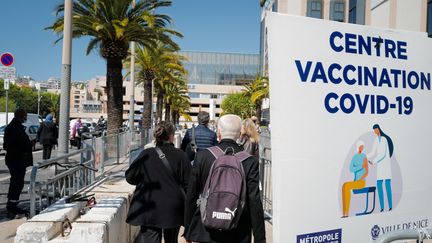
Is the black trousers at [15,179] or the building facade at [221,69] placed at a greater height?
the building facade at [221,69]

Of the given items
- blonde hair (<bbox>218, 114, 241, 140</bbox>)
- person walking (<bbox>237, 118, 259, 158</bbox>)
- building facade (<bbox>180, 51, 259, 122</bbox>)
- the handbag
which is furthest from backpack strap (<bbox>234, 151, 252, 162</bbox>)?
building facade (<bbox>180, 51, 259, 122</bbox>)

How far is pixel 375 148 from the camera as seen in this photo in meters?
2.38

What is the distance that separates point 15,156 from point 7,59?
7.70 metres

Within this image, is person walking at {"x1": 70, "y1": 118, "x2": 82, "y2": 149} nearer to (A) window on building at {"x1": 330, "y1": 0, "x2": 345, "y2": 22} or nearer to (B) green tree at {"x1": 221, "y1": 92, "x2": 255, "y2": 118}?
(A) window on building at {"x1": 330, "y1": 0, "x2": 345, "y2": 22}

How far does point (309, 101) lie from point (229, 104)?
96870mm

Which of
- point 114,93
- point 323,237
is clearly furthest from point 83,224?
point 114,93

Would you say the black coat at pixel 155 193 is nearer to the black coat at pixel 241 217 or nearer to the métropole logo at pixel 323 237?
the black coat at pixel 241 217

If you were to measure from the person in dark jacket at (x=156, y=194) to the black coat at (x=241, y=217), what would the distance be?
71 cm

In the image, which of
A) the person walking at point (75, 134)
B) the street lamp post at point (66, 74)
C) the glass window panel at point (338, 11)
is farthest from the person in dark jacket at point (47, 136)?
the glass window panel at point (338, 11)

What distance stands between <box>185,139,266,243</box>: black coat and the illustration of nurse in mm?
819

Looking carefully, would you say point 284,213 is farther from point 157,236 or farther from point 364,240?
point 157,236

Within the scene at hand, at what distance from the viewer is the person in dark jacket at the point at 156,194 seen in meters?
3.73

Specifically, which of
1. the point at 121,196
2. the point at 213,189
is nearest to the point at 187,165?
the point at 213,189

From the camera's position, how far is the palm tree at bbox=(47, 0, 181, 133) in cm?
1566
